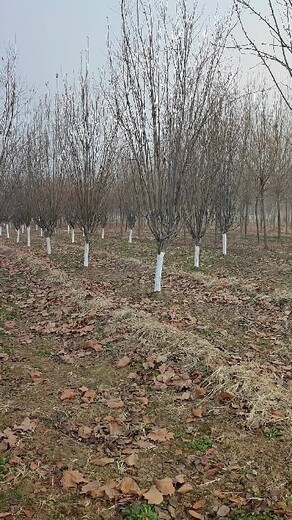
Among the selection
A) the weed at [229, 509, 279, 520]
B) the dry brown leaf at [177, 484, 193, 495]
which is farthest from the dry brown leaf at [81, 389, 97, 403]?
the weed at [229, 509, 279, 520]

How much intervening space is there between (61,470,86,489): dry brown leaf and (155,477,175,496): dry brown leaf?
1.79 ft

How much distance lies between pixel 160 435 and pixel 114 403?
2.39ft

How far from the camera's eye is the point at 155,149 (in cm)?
784

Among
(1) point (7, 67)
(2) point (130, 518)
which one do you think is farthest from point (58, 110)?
(2) point (130, 518)

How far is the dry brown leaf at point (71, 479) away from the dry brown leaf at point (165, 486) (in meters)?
0.55

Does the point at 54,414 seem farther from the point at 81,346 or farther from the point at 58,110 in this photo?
the point at 58,110

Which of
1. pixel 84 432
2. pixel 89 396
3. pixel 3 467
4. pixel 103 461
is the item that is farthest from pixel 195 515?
pixel 89 396

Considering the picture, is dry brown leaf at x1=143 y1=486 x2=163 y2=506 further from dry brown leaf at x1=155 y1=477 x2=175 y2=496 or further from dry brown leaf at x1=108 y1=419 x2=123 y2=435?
dry brown leaf at x1=108 y1=419 x2=123 y2=435

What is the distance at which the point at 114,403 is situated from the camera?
4164 mm

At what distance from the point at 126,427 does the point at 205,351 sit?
64.0 inches

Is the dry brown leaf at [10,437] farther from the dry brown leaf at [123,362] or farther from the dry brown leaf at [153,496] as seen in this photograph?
the dry brown leaf at [123,362]

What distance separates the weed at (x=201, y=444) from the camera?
3408 mm

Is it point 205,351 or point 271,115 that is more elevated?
point 271,115

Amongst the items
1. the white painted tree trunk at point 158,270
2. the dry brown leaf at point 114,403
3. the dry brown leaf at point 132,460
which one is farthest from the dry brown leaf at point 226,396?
the white painted tree trunk at point 158,270
